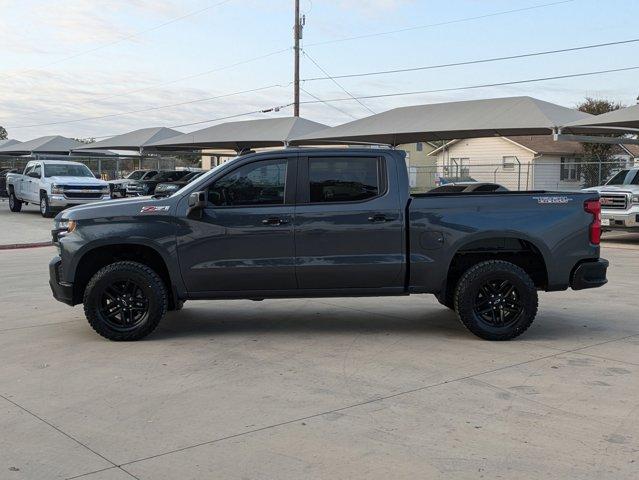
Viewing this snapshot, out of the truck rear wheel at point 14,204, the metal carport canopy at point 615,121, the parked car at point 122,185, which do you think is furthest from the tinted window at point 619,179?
the truck rear wheel at point 14,204

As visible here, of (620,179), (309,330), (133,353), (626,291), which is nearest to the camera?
(133,353)

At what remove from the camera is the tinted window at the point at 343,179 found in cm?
692

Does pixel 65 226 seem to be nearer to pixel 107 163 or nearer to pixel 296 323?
pixel 296 323

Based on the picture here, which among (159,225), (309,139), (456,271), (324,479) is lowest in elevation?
(324,479)

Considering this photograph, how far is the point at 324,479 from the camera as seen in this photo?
379 centimetres

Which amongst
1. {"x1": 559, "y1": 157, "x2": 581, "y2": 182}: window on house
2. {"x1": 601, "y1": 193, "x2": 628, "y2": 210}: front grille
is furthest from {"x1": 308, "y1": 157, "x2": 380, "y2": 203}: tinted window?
{"x1": 559, "y1": 157, "x2": 581, "y2": 182}: window on house

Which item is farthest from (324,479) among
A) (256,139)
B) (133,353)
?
(256,139)

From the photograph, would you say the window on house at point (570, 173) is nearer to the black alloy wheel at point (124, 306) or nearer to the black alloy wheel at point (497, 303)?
the black alloy wheel at point (497, 303)

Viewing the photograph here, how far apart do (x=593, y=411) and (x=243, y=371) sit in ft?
9.06

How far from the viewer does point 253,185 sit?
6941mm

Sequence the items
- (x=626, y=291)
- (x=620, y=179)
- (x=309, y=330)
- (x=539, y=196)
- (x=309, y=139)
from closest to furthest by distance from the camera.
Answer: (x=539, y=196)
(x=309, y=330)
(x=626, y=291)
(x=620, y=179)
(x=309, y=139)

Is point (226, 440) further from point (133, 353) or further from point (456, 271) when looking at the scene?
point (456, 271)

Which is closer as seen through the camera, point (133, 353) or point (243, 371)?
point (243, 371)

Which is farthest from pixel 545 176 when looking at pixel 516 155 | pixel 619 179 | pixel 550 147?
pixel 550 147
